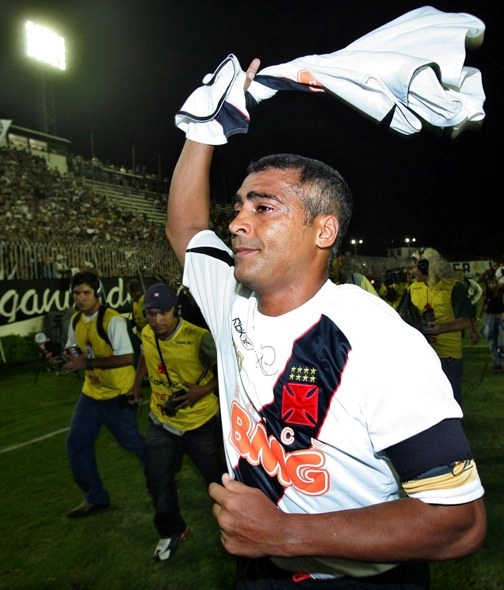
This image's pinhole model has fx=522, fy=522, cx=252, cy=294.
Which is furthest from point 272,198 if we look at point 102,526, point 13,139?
point 13,139

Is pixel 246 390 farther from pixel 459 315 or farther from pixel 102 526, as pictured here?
pixel 459 315

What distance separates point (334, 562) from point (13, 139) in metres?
35.6

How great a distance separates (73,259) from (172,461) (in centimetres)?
1380

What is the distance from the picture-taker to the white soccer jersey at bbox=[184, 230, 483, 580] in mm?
1412

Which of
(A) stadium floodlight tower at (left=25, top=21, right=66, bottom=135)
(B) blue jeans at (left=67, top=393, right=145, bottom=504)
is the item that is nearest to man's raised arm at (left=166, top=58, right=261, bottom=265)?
(B) blue jeans at (left=67, top=393, right=145, bottom=504)

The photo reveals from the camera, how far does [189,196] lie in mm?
2408

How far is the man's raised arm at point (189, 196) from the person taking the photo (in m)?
2.36

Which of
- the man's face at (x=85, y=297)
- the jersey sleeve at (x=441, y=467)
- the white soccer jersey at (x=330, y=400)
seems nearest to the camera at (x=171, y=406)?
the man's face at (x=85, y=297)

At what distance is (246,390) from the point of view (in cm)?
183

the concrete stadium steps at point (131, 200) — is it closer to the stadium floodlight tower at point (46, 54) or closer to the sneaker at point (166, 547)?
the stadium floodlight tower at point (46, 54)

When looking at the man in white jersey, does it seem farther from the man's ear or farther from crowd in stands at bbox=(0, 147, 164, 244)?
crowd in stands at bbox=(0, 147, 164, 244)

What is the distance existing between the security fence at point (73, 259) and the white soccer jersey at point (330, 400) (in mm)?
15318

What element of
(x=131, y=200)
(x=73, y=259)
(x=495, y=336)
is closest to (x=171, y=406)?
(x=495, y=336)

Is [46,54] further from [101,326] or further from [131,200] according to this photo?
[101,326]
